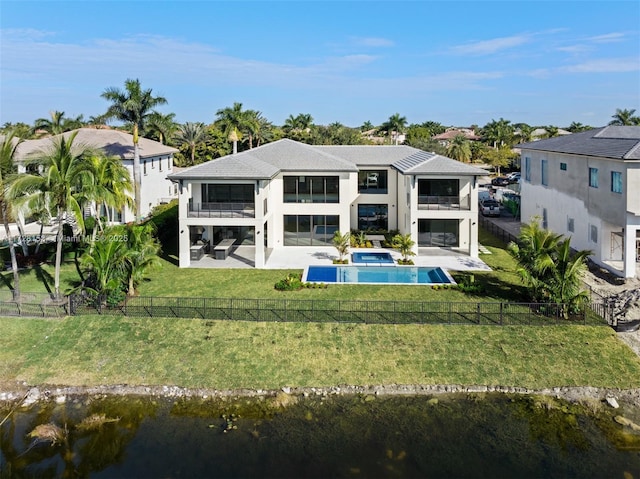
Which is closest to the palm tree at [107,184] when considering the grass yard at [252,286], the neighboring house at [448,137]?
the grass yard at [252,286]

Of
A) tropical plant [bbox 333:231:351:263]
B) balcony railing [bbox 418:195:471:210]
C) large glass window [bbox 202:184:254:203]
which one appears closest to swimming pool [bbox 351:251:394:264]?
tropical plant [bbox 333:231:351:263]

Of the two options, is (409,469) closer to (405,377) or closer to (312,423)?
(312,423)

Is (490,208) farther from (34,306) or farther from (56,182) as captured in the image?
(34,306)

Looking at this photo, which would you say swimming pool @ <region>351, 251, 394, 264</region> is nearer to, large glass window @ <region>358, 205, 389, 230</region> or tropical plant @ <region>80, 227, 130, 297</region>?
large glass window @ <region>358, 205, 389, 230</region>

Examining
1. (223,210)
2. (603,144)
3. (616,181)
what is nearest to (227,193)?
(223,210)

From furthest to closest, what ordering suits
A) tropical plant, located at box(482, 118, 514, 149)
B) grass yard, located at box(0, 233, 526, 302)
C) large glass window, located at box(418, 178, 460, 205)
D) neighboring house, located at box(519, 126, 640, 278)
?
1. tropical plant, located at box(482, 118, 514, 149)
2. large glass window, located at box(418, 178, 460, 205)
3. neighboring house, located at box(519, 126, 640, 278)
4. grass yard, located at box(0, 233, 526, 302)
